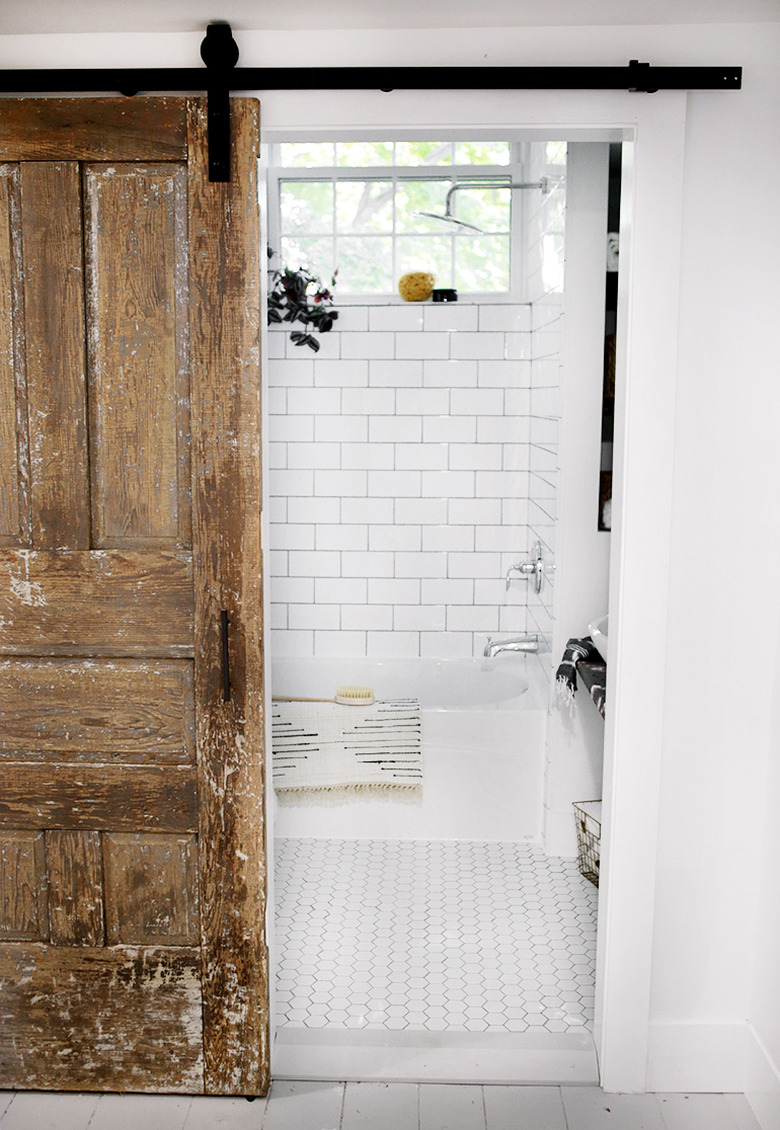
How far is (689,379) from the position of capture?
92.6 inches

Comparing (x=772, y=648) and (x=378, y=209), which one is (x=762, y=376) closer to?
(x=772, y=648)

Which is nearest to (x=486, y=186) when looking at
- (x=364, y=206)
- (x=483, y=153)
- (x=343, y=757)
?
(x=483, y=153)

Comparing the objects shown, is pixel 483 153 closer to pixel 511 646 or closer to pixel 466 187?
pixel 466 187

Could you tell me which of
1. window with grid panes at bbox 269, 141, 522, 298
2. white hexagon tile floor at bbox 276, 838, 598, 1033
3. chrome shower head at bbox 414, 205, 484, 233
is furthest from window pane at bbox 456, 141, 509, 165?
white hexagon tile floor at bbox 276, 838, 598, 1033

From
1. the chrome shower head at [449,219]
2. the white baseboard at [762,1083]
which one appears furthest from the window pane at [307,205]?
the white baseboard at [762,1083]

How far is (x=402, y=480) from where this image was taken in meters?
4.80

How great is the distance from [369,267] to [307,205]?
1.39ft

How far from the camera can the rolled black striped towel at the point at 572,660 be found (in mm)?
3422

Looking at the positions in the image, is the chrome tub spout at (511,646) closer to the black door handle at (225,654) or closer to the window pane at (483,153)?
the black door handle at (225,654)

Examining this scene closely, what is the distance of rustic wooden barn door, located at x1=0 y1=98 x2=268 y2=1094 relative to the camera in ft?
7.23

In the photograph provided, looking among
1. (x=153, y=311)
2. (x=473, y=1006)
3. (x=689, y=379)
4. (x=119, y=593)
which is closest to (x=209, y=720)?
(x=119, y=593)

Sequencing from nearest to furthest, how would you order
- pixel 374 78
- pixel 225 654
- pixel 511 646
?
1. pixel 374 78
2. pixel 225 654
3. pixel 511 646

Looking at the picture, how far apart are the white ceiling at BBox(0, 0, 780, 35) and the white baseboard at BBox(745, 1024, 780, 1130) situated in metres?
2.39

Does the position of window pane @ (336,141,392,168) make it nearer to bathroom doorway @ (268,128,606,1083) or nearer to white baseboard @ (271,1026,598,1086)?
bathroom doorway @ (268,128,606,1083)
